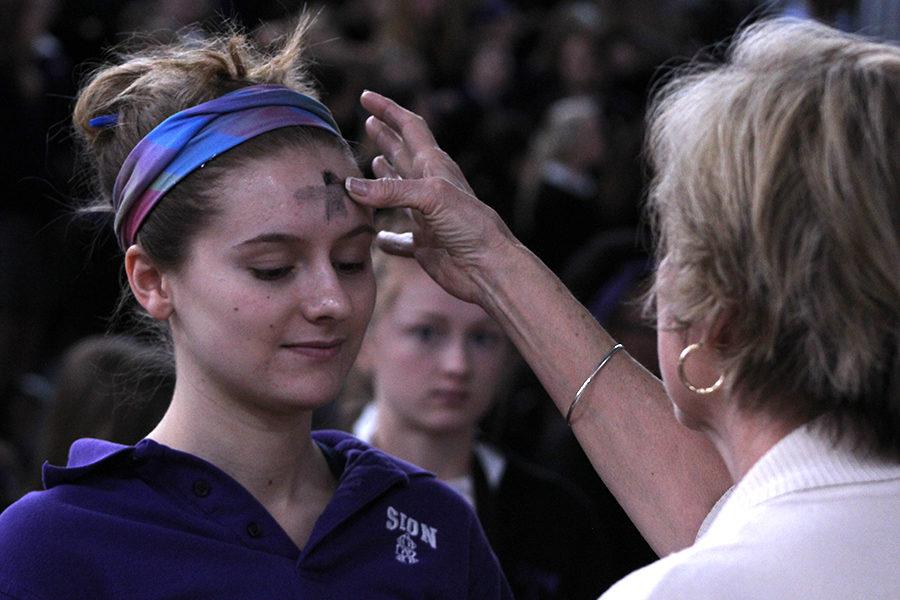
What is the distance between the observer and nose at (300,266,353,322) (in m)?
2.23

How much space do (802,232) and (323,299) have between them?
0.84m

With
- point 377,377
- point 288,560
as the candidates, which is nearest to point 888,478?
point 288,560

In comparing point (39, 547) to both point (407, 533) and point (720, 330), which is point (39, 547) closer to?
point (407, 533)

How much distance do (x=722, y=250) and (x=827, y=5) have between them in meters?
3.60

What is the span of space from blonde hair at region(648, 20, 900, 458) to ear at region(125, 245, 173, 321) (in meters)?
0.91

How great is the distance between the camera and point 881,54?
6.00ft

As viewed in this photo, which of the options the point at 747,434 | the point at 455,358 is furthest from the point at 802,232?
the point at 455,358

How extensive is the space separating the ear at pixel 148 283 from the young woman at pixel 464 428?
1.39 m

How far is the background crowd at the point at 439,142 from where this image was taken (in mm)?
4336

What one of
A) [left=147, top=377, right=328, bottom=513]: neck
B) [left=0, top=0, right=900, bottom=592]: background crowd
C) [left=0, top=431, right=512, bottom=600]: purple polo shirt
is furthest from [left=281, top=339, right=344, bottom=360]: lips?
[left=0, top=0, right=900, bottom=592]: background crowd

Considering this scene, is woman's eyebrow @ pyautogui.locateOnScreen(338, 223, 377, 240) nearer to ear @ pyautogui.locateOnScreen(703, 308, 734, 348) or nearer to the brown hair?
the brown hair

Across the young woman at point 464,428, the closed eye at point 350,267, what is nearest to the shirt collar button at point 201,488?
the closed eye at point 350,267

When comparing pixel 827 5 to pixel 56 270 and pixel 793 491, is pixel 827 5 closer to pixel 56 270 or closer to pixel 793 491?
pixel 56 270

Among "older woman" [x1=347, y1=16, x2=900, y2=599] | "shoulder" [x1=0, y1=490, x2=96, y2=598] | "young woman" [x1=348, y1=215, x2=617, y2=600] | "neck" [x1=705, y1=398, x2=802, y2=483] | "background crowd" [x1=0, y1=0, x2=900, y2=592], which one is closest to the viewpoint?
"older woman" [x1=347, y1=16, x2=900, y2=599]
